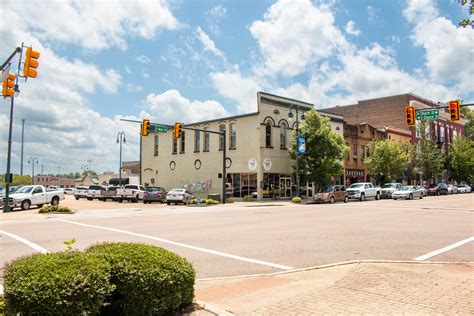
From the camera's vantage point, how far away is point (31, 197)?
2891cm

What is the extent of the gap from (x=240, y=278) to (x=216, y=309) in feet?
7.21

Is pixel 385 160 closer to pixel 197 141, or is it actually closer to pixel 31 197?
pixel 197 141

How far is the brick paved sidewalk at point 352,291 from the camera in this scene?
529cm

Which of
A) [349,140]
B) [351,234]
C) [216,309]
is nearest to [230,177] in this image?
[349,140]

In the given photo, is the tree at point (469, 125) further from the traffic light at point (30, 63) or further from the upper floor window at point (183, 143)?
the traffic light at point (30, 63)

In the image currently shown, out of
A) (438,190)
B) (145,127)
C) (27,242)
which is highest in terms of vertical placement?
(145,127)

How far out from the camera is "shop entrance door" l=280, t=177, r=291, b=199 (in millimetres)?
40091

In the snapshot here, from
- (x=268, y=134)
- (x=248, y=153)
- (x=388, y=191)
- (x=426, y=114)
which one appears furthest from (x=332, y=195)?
(x=426, y=114)

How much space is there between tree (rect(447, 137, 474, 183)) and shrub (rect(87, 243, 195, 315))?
71.7 metres

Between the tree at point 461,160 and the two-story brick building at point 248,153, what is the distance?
32271 mm

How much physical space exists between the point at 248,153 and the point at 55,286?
34.8 meters

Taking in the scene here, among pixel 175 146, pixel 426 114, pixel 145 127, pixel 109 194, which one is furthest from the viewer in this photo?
pixel 175 146

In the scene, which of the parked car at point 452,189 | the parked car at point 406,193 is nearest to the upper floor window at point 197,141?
the parked car at point 406,193

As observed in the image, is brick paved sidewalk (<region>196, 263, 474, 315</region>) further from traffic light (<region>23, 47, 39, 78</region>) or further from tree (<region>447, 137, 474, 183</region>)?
tree (<region>447, 137, 474, 183</region>)
